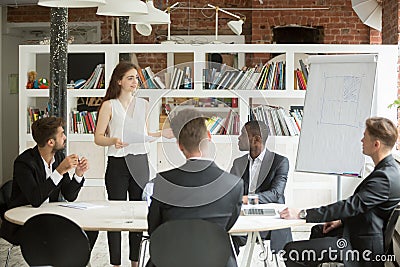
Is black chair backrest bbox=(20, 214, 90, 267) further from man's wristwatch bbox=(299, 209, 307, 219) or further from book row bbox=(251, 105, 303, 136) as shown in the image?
book row bbox=(251, 105, 303, 136)

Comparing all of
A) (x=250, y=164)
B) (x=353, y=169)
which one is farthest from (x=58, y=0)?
(x=353, y=169)

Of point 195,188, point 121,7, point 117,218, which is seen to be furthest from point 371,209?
point 121,7

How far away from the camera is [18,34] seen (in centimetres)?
1030

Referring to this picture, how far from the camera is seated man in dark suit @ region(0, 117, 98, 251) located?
15.1 feet

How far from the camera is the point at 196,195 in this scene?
366cm

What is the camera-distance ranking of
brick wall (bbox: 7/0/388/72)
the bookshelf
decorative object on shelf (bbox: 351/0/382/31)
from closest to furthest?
the bookshelf → decorative object on shelf (bbox: 351/0/382/31) → brick wall (bbox: 7/0/388/72)

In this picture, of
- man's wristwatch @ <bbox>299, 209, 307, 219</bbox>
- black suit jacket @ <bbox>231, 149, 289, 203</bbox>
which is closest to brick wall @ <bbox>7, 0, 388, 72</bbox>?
black suit jacket @ <bbox>231, 149, 289, 203</bbox>

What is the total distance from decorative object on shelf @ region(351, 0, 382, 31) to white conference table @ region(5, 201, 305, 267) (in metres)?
4.56

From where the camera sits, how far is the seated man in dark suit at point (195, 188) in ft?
12.0

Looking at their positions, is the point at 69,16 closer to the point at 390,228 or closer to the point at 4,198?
the point at 4,198

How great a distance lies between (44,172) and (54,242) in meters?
1.03

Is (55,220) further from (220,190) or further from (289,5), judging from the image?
(289,5)

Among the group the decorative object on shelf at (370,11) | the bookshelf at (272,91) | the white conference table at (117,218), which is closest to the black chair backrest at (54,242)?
the white conference table at (117,218)

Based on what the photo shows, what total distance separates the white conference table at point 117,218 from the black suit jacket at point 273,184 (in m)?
0.26
